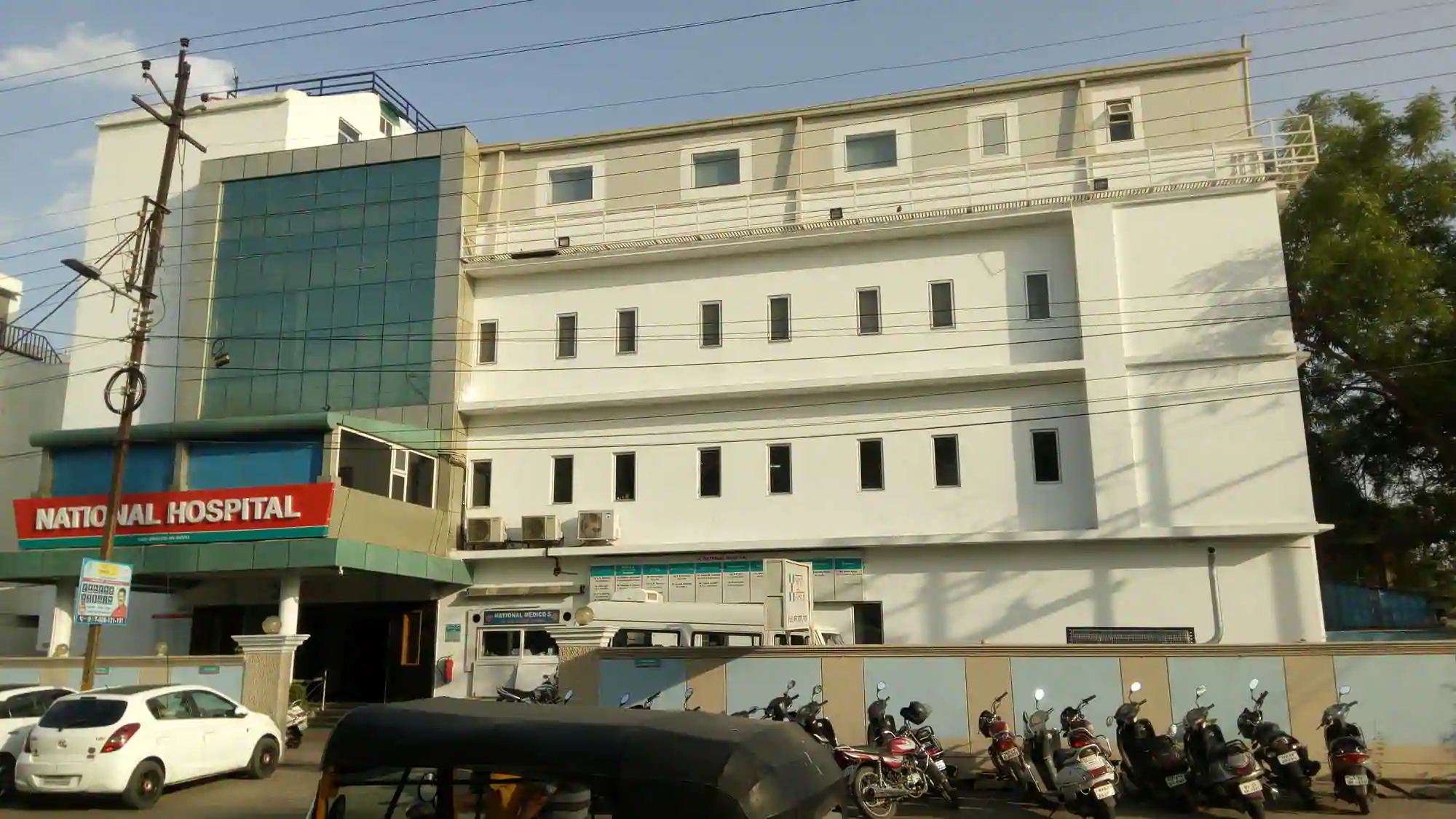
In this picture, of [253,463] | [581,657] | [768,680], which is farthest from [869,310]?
[253,463]

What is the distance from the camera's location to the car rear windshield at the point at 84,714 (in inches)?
516

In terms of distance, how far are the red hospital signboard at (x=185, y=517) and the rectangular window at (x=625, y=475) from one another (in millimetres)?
6693

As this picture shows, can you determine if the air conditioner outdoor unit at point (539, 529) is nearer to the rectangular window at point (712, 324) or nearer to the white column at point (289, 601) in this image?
the white column at point (289, 601)

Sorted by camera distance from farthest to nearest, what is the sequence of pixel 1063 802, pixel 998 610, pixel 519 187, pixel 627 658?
pixel 519 187 → pixel 998 610 → pixel 627 658 → pixel 1063 802

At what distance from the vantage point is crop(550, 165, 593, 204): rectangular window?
2770 centimetres

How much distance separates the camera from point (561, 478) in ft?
84.0

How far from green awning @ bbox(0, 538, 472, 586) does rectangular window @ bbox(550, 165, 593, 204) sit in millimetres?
10143

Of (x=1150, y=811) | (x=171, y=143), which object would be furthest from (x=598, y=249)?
(x=1150, y=811)

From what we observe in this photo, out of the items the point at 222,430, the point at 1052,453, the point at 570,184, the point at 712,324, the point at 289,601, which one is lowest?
the point at 289,601

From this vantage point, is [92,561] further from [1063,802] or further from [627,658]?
[1063,802]

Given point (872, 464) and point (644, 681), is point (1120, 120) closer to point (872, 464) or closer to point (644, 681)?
point (872, 464)

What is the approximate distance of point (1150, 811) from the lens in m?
12.5

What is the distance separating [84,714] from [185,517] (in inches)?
356

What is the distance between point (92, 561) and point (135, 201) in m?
15.1
